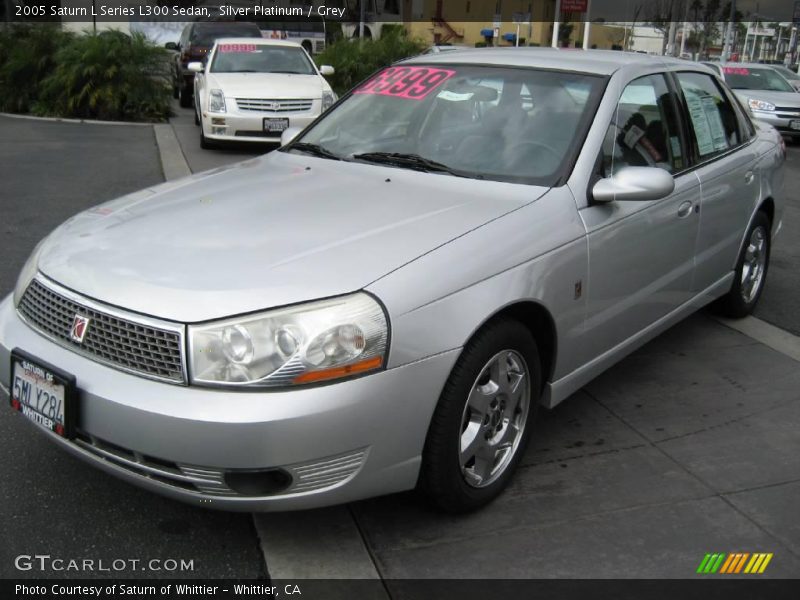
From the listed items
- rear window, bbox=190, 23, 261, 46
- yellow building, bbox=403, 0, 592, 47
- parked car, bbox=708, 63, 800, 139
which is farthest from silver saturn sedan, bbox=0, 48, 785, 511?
yellow building, bbox=403, 0, 592, 47

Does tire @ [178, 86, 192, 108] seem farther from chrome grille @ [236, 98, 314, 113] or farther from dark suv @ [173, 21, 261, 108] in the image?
chrome grille @ [236, 98, 314, 113]

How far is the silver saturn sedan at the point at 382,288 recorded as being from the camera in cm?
253

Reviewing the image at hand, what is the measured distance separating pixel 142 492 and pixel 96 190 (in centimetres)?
624

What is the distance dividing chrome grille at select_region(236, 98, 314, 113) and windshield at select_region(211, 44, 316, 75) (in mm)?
1296

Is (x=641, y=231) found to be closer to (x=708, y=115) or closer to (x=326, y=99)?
(x=708, y=115)

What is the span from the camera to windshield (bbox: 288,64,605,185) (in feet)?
12.0

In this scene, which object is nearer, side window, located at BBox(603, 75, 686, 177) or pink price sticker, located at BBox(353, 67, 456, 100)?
side window, located at BBox(603, 75, 686, 177)

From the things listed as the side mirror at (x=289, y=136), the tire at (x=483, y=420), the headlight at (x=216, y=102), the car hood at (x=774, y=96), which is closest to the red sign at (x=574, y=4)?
the car hood at (x=774, y=96)

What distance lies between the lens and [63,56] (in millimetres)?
Result: 14359

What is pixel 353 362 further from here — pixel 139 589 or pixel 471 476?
pixel 139 589

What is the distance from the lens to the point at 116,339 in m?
2.64

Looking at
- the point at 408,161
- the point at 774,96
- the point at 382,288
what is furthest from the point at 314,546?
the point at 774,96

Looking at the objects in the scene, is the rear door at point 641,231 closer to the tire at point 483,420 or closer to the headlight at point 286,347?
the tire at point 483,420

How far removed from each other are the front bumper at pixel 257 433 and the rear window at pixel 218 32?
55.4 feet
